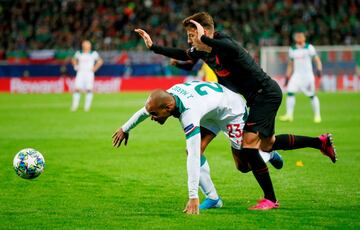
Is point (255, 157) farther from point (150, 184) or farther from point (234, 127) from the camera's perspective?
point (150, 184)

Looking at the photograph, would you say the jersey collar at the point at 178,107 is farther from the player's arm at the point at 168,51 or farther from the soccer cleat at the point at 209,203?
the player's arm at the point at 168,51

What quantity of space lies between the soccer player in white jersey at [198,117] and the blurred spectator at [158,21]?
98.3 ft

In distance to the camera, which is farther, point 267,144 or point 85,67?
point 85,67

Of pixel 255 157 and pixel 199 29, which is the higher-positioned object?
pixel 199 29

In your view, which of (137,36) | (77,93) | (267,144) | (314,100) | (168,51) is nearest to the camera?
(267,144)

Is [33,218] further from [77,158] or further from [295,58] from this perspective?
[295,58]

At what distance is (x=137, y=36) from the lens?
39.4 metres

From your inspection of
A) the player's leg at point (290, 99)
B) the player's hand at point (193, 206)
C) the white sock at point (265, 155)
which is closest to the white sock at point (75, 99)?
the player's leg at point (290, 99)

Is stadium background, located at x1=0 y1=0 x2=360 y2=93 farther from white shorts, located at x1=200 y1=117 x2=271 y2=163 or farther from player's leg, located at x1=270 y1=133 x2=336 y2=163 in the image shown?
white shorts, located at x1=200 y1=117 x2=271 y2=163

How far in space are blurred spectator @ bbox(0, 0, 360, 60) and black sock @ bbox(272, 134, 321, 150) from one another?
29.0 metres

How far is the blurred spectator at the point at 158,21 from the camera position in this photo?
38969 millimetres

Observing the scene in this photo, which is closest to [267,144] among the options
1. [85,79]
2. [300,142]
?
[300,142]

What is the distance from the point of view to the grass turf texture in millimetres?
7430

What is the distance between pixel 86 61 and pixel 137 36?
12.8m
